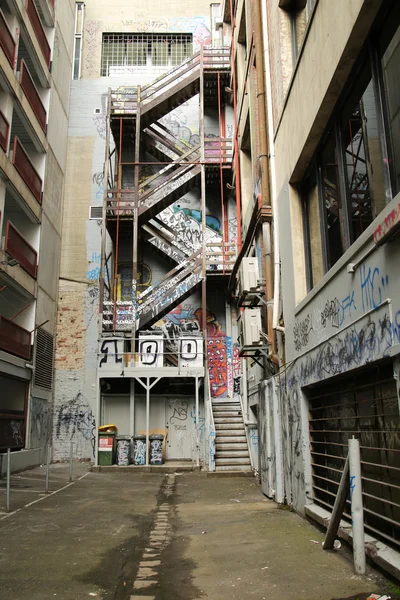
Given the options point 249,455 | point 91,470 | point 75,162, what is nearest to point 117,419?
point 91,470

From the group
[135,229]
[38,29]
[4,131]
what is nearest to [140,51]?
[38,29]

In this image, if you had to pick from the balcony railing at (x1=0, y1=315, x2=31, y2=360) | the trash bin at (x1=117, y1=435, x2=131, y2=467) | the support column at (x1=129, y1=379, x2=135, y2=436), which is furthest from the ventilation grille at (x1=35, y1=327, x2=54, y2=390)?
the trash bin at (x1=117, y1=435, x2=131, y2=467)

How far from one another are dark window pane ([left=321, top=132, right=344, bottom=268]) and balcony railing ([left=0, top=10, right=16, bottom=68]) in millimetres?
11890

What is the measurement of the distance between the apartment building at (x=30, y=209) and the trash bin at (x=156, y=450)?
3961mm

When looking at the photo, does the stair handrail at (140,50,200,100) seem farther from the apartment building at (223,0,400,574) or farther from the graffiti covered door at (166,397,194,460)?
the graffiti covered door at (166,397,194,460)

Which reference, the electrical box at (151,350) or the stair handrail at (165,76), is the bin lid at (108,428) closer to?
the electrical box at (151,350)

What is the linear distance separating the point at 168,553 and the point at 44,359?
1400 cm

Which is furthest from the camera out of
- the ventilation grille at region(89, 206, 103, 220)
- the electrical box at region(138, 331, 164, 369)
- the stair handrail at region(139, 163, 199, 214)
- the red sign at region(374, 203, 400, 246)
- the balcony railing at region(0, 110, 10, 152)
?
the ventilation grille at region(89, 206, 103, 220)

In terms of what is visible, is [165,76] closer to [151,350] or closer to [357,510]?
[151,350]

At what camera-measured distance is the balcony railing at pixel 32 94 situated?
1719cm

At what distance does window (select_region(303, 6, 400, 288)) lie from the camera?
525 centimetres

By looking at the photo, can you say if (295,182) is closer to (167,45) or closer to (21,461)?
(21,461)

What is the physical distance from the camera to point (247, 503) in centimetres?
959

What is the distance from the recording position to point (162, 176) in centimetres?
2073
